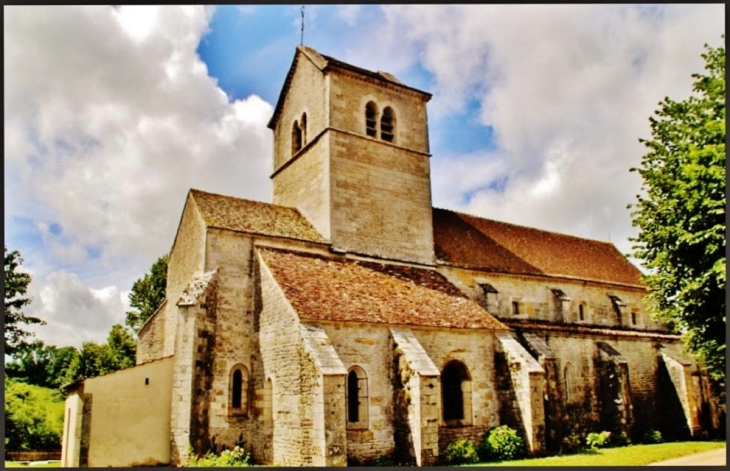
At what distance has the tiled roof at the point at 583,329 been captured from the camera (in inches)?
897

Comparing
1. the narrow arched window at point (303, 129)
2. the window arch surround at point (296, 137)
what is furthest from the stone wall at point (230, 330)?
the window arch surround at point (296, 137)

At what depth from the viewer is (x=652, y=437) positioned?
23.0 m

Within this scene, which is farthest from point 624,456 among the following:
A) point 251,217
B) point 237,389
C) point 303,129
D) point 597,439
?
point 303,129

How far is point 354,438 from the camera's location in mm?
16609

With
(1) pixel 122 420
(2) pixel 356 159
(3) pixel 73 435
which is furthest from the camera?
(2) pixel 356 159

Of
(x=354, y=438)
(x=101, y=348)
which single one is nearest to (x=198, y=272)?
(x=354, y=438)

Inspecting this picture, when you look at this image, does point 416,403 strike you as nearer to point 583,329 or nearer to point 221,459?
point 221,459

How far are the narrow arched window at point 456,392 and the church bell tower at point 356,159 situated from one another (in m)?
5.11

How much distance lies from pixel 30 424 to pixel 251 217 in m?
13.6

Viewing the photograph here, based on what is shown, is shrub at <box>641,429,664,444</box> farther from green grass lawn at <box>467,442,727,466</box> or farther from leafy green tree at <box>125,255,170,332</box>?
leafy green tree at <box>125,255,170,332</box>

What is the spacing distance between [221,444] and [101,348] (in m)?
21.7

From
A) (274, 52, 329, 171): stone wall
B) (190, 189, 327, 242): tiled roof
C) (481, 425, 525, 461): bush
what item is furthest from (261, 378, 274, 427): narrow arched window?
(274, 52, 329, 171): stone wall

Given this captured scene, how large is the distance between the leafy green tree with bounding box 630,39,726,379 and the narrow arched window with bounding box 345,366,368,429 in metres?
8.22

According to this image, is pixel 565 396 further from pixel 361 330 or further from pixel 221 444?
pixel 221 444
